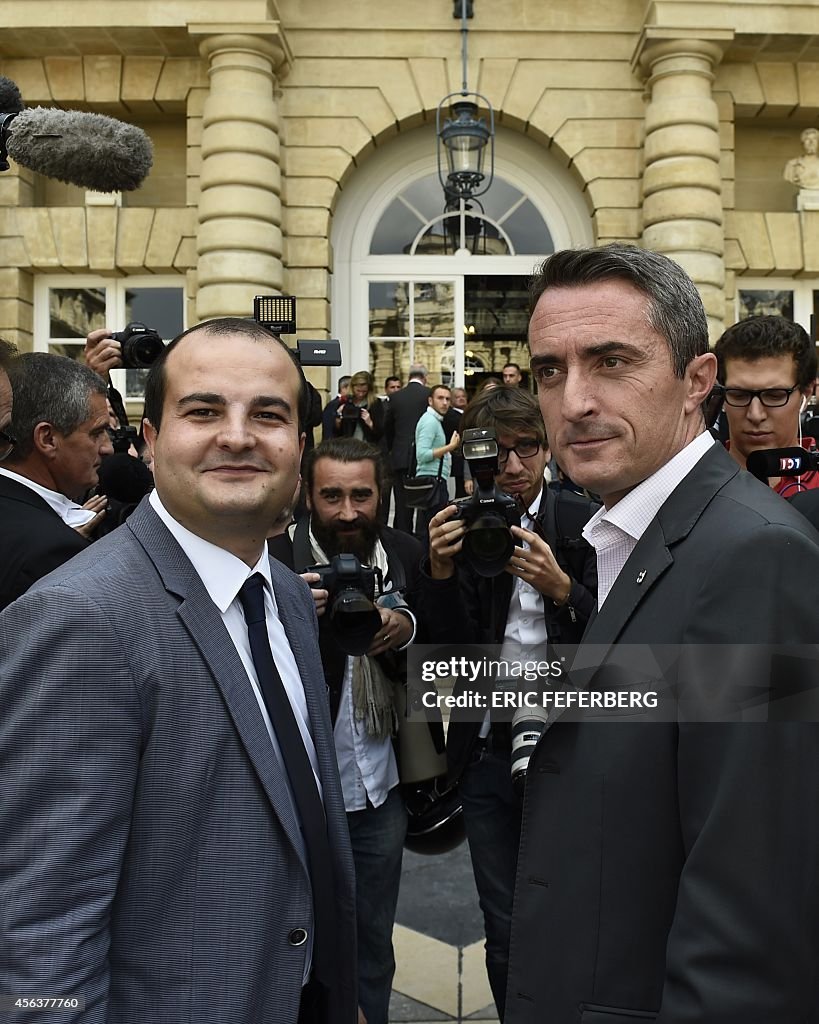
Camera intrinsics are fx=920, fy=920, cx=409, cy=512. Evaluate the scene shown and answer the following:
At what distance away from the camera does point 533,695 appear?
252 cm

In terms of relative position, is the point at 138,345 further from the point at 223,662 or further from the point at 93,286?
the point at 93,286

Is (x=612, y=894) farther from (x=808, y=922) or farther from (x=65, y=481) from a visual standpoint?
(x=65, y=481)

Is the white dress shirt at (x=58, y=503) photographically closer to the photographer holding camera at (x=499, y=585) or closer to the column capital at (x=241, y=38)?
the photographer holding camera at (x=499, y=585)

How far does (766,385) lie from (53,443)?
7.13 feet

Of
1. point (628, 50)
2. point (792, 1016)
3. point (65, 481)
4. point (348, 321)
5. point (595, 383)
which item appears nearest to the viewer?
point (792, 1016)

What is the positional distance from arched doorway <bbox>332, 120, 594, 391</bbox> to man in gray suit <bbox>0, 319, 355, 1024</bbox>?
1042 centimetres

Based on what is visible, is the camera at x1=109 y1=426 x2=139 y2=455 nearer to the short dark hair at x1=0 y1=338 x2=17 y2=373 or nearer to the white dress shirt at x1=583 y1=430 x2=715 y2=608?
the short dark hair at x1=0 y1=338 x2=17 y2=373

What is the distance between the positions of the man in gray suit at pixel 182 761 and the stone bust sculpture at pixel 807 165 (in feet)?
38.9

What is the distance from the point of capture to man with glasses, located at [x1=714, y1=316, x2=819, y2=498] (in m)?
2.84

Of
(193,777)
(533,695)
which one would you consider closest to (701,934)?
(193,777)

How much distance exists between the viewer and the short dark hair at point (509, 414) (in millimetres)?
2869

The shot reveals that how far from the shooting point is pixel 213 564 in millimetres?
1586

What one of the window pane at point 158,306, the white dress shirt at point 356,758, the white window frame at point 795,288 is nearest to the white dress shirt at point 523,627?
the white dress shirt at point 356,758

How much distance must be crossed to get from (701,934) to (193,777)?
73cm
